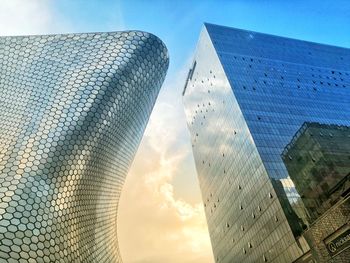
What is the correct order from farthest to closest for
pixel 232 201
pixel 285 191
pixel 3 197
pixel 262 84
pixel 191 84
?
pixel 191 84 < pixel 262 84 < pixel 232 201 < pixel 285 191 < pixel 3 197

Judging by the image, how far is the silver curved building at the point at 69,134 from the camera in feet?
67.7

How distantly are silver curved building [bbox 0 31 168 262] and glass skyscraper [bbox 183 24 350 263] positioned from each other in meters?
14.8

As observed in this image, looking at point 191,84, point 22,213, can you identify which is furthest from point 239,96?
point 22,213

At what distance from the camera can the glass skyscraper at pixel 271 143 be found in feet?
122

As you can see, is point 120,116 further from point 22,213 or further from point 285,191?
point 285,191

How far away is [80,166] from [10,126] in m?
5.65

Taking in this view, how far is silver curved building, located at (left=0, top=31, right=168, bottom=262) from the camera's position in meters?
20.6

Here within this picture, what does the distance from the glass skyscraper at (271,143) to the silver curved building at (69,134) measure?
14791 millimetres

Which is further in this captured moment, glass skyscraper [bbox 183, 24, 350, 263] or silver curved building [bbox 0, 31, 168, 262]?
glass skyscraper [bbox 183, 24, 350, 263]

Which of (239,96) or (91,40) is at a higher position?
(239,96)

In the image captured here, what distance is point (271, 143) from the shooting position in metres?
47.3

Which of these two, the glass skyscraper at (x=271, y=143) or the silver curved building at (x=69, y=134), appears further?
the glass skyscraper at (x=271, y=143)

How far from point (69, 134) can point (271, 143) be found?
30960mm

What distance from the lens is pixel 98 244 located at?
86.8ft
